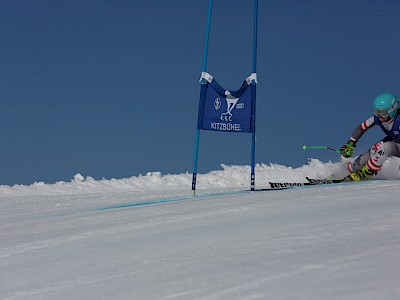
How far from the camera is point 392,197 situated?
5668mm

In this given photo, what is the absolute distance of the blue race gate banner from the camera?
26.3 feet

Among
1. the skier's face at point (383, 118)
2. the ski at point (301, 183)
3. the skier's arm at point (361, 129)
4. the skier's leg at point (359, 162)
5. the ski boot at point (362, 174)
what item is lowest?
the ski at point (301, 183)

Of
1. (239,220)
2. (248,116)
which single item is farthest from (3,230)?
(248,116)

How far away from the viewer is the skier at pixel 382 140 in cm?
870

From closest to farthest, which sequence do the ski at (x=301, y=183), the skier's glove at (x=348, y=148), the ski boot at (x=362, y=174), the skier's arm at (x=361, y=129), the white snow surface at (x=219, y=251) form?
the white snow surface at (x=219, y=251)
the ski at (x=301, y=183)
the ski boot at (x=362, y=174)
the skier's arm at (x=361, y=129)
the skier's glove at (x=348, y=148)

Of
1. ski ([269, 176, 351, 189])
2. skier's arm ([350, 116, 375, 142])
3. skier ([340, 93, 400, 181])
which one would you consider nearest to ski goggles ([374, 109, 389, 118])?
skier ([340, 93, 400, 181])

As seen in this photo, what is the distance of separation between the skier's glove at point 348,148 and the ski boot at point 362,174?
0.40 meters

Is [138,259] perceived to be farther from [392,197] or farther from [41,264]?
[392,197]

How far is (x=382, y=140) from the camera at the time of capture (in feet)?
29.4

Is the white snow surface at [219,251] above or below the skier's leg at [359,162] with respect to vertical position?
below

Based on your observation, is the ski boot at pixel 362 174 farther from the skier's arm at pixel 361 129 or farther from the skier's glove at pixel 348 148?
the skier's arm at pixel 361 129

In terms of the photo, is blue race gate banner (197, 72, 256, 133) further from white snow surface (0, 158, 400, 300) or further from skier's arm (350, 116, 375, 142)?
skier's arm (350, 116, 375, 142)

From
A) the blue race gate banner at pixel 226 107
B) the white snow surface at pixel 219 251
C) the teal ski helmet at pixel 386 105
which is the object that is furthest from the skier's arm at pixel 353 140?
the white snow surface at pixel 219 251

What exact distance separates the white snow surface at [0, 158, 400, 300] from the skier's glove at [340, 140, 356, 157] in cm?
271
